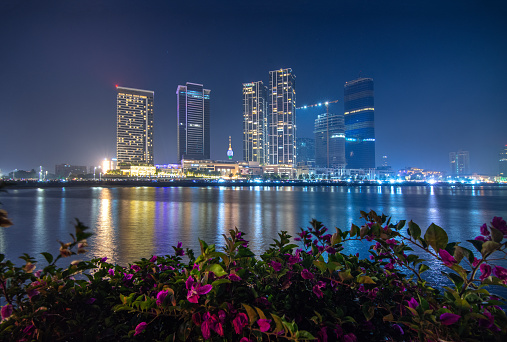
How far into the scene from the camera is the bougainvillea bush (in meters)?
1.46

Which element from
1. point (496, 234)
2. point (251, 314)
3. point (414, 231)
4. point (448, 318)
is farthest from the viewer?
point (414, 231)

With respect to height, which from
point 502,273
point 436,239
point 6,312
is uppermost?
point 436,239

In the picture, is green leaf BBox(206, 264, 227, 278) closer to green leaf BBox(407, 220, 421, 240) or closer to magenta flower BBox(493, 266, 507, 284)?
green leaf BBox(407, 220, 421, 240)

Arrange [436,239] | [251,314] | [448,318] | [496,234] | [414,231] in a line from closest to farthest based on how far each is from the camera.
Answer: [448,318] → [251,314] → [496,234] → [436,239] → [414,231]

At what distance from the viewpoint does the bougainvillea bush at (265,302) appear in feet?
4.80

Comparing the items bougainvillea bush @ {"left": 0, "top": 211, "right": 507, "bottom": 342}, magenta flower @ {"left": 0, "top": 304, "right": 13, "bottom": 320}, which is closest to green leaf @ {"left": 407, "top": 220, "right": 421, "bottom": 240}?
bougainvillea bush @ {"left": 0, "top": 211, "right": 507, "bottom": 342}

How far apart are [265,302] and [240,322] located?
1.13ft

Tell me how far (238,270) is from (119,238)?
10.9 metres

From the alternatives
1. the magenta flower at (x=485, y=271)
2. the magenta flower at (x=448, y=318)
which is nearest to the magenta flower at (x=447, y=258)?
the magenta flower at (x=485, y=271)

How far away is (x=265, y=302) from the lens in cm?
180

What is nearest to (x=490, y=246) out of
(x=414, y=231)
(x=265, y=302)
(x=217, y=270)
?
(x=414, y=231)

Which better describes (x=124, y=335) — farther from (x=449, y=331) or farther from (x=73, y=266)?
(x=449, y=331)

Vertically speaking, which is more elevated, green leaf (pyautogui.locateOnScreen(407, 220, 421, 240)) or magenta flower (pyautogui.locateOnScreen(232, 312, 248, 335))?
green leaf (pyautogui.locateOnScreen(407, 220, 421, 240))

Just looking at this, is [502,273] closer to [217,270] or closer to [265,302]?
[265,302]
